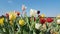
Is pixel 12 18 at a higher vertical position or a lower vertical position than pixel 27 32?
higher

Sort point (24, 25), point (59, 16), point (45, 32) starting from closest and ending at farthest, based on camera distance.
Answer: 1. point (45, 32)
2. point (24, 25)
3. point (59, 16)

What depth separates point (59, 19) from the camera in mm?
2318

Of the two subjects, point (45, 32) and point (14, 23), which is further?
point (14, 23)

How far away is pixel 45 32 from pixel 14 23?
490mm

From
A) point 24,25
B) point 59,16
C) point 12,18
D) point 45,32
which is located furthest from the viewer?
point 59,16

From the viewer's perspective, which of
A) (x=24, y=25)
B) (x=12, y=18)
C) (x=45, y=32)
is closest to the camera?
(x=45, y=32)

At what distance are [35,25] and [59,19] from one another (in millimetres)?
509

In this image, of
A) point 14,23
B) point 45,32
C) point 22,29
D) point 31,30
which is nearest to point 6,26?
point 14,23

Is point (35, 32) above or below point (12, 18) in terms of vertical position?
below

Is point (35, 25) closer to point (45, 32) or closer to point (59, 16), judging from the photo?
point (45, 32)

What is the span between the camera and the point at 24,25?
6.59 feet

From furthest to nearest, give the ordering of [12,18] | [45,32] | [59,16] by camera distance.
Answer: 1. [59,16]
2. [12,18]
3. [45,32]

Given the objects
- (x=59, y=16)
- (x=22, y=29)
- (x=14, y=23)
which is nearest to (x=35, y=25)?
(x=22, y=29)

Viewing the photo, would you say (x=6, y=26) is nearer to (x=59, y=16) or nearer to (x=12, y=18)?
(x=12, y=18)
